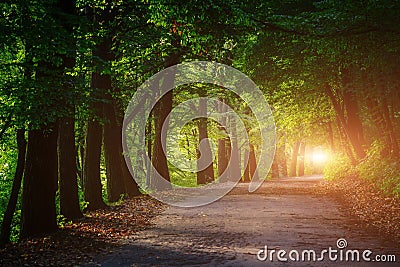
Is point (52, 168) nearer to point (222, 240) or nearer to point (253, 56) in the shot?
point (222, 240)

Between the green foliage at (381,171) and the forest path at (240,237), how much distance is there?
2016mm


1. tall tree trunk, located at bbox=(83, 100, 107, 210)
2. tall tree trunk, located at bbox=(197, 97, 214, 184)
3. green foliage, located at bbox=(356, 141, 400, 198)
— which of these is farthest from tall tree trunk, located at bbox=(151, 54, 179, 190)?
green foliage, located at bbox=(356, 141, 400, 198)

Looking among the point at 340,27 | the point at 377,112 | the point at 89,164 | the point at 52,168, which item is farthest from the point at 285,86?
the point at 52,168

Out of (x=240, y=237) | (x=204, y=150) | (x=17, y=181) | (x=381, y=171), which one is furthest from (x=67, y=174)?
(x=204, y=150)

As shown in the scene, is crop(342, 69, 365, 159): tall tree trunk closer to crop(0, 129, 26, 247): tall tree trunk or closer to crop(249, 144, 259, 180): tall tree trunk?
crop(249, 144, 259, 180): tall tree trunk

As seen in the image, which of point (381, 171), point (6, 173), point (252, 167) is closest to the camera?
point (381, 171)

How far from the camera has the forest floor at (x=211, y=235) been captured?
9203 mm

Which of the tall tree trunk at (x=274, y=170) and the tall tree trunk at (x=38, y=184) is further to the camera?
the tall tree trunk at (x=274, y=170)

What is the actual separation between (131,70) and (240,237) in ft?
38.5

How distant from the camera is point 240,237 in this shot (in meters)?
11.3

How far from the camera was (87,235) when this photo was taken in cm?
1203
